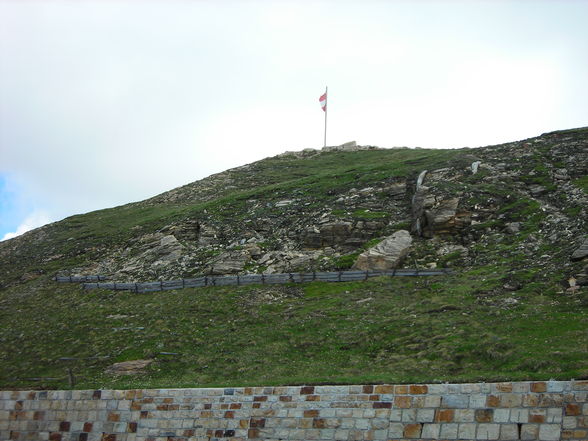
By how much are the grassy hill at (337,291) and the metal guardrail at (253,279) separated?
0.79 m

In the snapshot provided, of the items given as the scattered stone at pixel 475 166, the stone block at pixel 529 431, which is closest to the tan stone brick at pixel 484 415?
the stone block at pixel 529 431

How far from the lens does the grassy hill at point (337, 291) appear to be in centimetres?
2108

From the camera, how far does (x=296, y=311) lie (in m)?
29.0

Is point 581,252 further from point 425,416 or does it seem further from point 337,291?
point 425,416

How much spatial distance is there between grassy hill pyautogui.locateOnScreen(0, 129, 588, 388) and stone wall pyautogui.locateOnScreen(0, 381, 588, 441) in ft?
5.64

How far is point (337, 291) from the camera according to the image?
31.1 metres

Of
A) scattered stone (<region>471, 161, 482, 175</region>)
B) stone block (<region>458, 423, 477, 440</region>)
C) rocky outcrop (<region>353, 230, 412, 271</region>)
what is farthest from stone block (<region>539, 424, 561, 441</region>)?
scattered stone (<region>471, 161, 482, 175</region>)

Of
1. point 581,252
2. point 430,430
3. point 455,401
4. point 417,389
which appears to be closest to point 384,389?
point 417,389

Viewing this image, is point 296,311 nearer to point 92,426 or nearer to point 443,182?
point 92,426

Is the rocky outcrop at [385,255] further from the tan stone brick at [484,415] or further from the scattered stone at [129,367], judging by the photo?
the tan stone brick at [484,415]

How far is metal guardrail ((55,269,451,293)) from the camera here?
105 feet

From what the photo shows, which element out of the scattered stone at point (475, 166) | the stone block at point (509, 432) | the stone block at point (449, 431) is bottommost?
the stone block at point (449, 431)

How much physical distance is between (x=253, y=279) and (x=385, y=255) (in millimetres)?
8229

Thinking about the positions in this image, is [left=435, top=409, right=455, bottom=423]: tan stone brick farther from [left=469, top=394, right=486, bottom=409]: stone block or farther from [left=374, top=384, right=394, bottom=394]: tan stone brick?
[left=374, top=384, right=394, bottom=394]: tan stone brick
